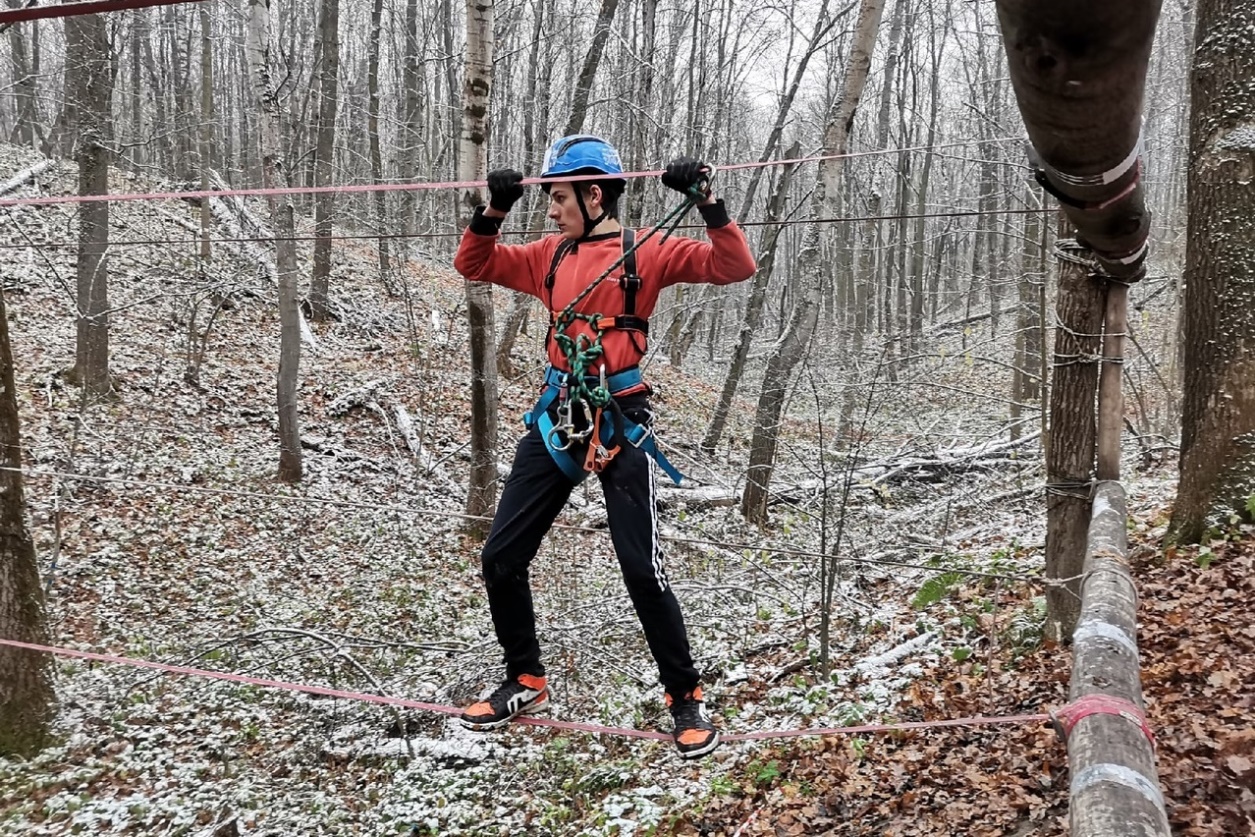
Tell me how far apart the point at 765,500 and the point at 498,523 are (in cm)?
676

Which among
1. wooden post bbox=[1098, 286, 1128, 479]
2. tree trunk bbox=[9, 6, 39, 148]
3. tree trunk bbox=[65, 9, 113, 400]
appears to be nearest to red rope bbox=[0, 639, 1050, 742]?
wooden post bbox=[1098, 286, 1128, 479]

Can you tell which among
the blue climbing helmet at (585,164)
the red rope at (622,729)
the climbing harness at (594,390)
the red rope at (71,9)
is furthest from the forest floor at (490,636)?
the red rope at (71,9)

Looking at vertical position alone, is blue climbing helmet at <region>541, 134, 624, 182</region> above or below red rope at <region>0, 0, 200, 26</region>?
below

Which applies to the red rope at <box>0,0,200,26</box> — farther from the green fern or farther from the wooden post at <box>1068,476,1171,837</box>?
the green fern

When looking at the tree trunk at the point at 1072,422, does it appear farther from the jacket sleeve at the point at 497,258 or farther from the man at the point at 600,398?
the jacket sleeve at the point at 497,258

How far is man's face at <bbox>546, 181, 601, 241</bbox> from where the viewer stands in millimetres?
3260

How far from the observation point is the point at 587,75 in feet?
37.9

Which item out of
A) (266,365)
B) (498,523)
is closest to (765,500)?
(498,523)

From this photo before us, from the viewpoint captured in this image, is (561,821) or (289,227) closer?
(561,821)

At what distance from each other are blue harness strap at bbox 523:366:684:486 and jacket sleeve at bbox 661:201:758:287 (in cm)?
42

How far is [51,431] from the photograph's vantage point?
358 inches

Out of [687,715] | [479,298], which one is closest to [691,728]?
[687,715]

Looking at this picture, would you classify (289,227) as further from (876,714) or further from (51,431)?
(876,714)

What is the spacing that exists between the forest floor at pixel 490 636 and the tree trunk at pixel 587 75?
4632 millimetres
